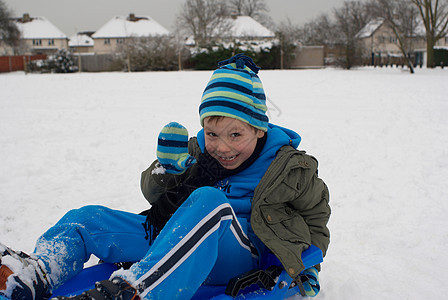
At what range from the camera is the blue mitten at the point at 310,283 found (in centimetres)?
182

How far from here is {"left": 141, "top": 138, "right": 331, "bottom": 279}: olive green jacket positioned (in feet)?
5.54

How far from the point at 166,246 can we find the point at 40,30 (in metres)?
56.9

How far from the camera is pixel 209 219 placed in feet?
5.10

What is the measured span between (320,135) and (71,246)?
448 cm

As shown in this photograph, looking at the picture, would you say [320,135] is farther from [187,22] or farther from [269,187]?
[187,22]

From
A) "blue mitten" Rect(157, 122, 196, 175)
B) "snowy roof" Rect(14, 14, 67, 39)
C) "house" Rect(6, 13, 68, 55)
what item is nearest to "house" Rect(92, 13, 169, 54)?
A: "house" Rect(6, 13, 68, 55)

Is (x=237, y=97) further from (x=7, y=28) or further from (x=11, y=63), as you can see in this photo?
(x=7, y=28)

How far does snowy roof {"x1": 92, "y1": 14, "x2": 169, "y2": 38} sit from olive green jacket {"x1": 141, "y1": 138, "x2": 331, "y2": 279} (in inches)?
1626

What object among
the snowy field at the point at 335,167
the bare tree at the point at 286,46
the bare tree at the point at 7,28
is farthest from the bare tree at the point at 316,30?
the snowy field at the point at 335,167

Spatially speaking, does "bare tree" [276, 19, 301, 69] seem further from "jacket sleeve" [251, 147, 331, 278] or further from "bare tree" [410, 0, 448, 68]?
"jacket sleeve" [251, 147, 331, 278]

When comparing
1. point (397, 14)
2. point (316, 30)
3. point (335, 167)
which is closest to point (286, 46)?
point (397, 14)

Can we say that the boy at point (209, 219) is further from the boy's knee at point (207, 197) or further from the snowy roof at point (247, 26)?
the snowy roof at point (247, 26)

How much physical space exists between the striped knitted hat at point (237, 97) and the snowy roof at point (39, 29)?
5520cm

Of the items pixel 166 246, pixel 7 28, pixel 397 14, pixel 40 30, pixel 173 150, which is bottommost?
pixel 166 246
